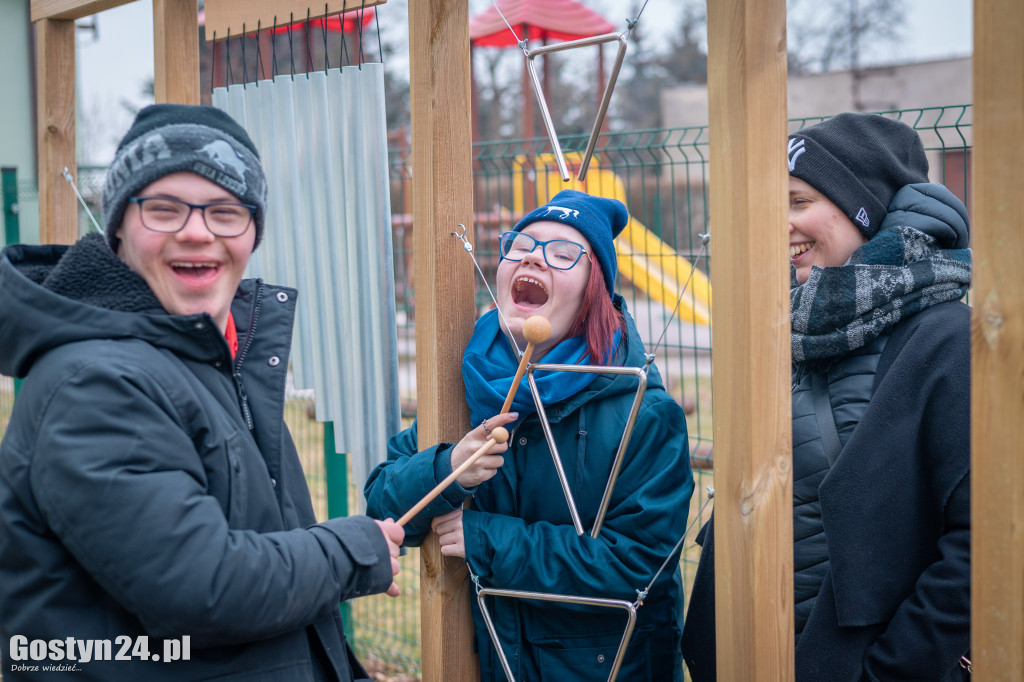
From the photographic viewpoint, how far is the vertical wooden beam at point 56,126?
11.1 feet

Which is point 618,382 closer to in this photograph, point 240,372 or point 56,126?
point 240,372

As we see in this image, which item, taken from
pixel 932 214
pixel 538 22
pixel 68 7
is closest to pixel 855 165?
pixel 932 214

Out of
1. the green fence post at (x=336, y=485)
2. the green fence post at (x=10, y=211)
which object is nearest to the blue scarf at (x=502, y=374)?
the green fence post at (x=336, y=485)

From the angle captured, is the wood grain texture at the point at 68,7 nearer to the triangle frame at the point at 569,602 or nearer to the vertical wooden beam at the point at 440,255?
the vertical wooden beam at the point at 440,255

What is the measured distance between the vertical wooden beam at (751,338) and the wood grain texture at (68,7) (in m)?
2.34

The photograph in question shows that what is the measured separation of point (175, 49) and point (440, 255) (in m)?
1.38

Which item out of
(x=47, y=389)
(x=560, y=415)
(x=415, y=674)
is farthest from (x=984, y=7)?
(x=415, y=674)

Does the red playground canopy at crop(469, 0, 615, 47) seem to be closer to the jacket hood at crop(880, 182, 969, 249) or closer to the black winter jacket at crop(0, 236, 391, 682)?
the jacket hood at crop(880, 182, 969, 249)

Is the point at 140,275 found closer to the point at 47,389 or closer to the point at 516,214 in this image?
the point at 47,389

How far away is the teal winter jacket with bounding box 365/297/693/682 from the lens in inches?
87.4

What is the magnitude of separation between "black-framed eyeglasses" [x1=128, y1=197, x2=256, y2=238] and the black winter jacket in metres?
0.10

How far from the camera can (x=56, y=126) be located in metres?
3.45

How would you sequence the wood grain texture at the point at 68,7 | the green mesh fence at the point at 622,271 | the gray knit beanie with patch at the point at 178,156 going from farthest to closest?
the green mesh fence at the point at 622,271 → the wood grain texture at the point at 68,7 → the gray knit beanie with patch at the point at 178,156

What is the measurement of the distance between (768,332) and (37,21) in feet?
10.0
